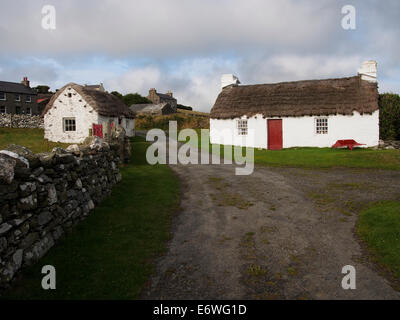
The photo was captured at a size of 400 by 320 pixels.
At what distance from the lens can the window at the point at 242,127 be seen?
28.6 meters

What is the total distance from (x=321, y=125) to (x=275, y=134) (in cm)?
390

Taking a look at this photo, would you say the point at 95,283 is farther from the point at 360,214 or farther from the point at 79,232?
the point at 360,214

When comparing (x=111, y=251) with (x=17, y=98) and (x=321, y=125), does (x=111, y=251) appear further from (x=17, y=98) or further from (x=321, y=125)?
(x=17, y=98)

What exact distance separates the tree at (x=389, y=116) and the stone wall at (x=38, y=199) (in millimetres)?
24994

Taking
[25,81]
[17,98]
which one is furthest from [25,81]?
[17,98]

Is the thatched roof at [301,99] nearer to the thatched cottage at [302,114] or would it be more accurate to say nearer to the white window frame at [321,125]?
the thatched cottage at [302,114]

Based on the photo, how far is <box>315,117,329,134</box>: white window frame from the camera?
86.2ft

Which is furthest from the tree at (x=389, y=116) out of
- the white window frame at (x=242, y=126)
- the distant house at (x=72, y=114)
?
the distant house at (x=72, y=114)

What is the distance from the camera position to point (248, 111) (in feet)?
92.3

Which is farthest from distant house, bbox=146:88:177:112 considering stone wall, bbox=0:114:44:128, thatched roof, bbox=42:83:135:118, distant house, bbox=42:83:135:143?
distant house, bbox=42:83:135:143

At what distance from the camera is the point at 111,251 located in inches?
257

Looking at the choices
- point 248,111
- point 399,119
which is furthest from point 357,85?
point 248,111
